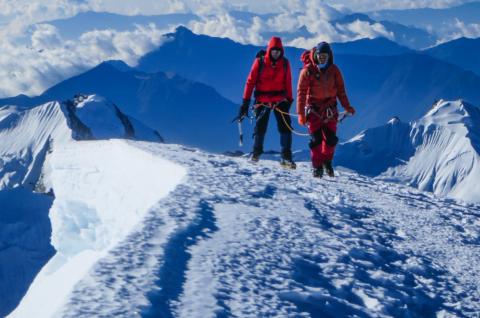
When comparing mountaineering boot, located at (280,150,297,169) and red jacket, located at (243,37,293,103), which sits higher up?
red jacket, located at (243,37,293,103)

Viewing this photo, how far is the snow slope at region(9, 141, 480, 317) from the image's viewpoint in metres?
5.34

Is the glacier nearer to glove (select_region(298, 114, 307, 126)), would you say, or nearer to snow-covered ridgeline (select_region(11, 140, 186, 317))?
snow-covered ridgeline (select_region(11, 140, 186, 317))

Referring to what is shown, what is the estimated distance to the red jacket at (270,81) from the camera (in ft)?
43.9

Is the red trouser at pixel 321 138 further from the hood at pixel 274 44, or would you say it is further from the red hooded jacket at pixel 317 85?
the hood at pixel 274 44

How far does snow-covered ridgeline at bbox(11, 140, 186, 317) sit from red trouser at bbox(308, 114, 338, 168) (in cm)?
356

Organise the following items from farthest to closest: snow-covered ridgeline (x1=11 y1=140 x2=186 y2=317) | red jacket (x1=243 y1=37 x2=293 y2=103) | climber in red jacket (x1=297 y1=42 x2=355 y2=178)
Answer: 1. red jacket (x1=243 y1=37 x2=293 y2=103)
2. climber in red jacket (x1=297 y1=42 x2=355 y2=178)
3. snow-covered ridgeline (x1=11 y1=140 x2=186 y2=317)

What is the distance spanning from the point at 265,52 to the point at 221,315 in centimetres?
932

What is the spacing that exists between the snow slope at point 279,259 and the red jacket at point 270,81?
12.2 feet

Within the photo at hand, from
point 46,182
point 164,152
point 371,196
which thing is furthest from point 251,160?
point 46,182

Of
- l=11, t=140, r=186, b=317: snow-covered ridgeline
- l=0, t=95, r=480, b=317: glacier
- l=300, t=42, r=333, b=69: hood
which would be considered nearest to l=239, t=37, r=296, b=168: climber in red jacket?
l=300, t=42, r=333, b=69: hood

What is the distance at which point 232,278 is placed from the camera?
5848 mm

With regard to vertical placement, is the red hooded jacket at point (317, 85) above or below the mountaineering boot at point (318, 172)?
above

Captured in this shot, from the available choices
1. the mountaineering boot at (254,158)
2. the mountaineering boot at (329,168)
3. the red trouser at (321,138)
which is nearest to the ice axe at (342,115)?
the red trouser at (321,138)

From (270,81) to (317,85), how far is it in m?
1.41
